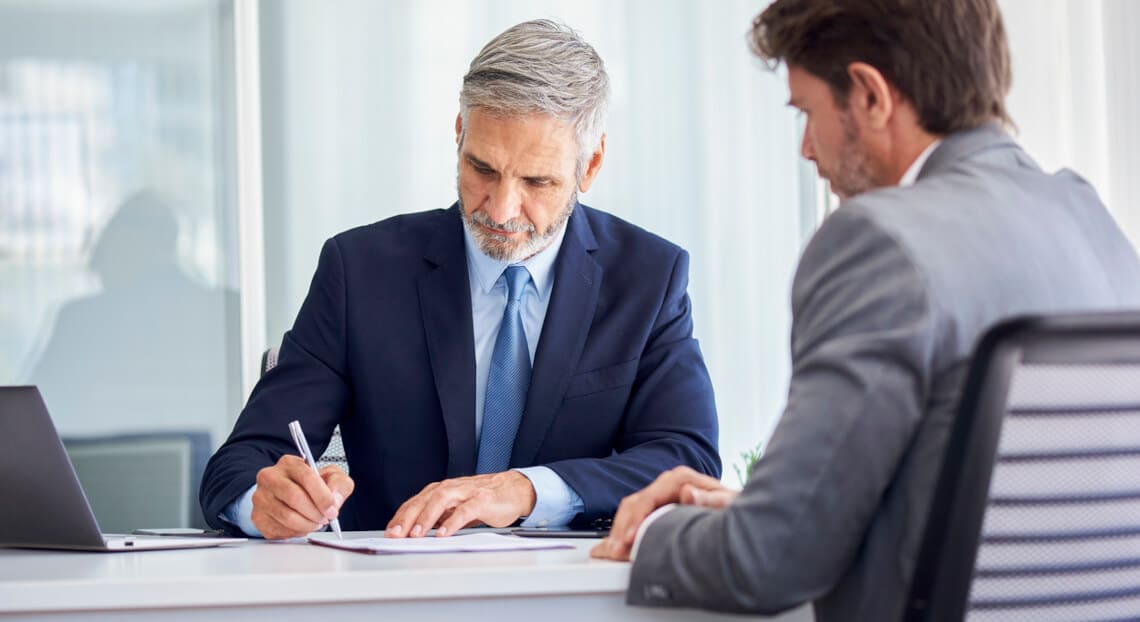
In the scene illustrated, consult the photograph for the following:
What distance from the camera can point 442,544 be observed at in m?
1.45

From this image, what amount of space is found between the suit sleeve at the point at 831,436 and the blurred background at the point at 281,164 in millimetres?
2751

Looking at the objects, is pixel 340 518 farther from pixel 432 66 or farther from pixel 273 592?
pixel 432 66

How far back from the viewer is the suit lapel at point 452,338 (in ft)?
6.79

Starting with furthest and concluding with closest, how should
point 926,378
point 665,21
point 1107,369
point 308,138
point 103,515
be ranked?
point 665,21, point 308,138, point 103,515, point 926,378, point 1107,369

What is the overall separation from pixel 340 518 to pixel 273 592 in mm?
1030

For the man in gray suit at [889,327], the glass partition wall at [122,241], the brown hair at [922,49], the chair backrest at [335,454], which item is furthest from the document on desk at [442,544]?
the glass partition wall at [122,241]

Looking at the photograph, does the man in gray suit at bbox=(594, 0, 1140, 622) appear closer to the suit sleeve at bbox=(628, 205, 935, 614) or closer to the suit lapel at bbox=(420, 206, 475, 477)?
the suit sleeve at bbox=(628, 205, 935, 614)

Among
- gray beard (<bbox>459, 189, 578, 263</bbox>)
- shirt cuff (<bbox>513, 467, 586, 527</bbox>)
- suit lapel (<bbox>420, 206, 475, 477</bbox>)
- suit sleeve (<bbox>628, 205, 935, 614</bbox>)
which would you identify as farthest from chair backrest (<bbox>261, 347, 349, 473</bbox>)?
suit sleeve (<bbox>628, 205, 935, 614</bbox>)

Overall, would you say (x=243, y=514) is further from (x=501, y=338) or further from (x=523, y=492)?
(x=501, y=338)

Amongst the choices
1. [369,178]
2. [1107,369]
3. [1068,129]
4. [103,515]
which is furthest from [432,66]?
[1107,369]

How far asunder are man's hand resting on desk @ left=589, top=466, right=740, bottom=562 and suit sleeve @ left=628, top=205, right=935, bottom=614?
0.51ft

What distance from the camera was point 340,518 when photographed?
7.27 ft

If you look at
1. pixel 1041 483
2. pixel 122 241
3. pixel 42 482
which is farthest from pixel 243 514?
pixel 122 241

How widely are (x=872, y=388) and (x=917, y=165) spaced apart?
14.1 inches
